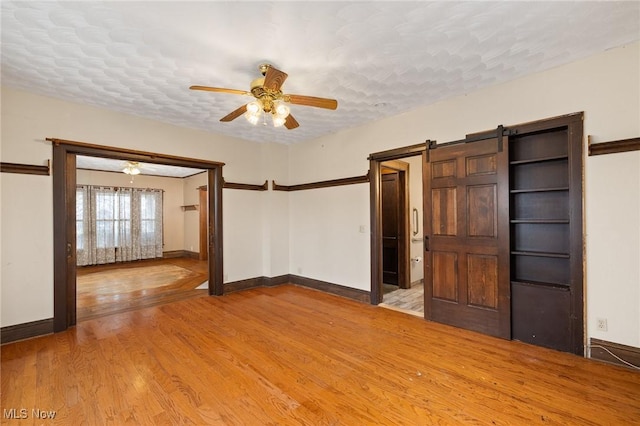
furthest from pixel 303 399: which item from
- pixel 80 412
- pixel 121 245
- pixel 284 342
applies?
pixel 121 245

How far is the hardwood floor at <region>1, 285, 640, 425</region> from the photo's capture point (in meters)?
1.91

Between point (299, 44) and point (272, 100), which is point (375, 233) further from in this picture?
point (299, 44)

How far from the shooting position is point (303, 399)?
207 centimetres

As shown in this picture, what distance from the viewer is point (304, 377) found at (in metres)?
2.35

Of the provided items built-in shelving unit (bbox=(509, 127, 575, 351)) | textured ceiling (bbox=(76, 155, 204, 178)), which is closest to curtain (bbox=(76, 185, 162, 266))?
textured ceiling (bbox=(76, 155, 204, 178))

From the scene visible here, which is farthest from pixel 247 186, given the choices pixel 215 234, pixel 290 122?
pixel 290 122

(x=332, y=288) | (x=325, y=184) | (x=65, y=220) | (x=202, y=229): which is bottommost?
(x=332, y=288)

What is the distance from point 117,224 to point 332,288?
21.9ft

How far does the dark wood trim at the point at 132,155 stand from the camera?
353 centimetres

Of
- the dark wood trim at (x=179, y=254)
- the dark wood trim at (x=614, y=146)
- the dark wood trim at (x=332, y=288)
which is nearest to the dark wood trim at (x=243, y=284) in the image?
the dark wood trim at (x=332, y=288)

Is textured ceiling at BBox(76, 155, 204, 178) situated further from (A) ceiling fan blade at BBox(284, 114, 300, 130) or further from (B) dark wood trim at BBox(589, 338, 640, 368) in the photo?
(B) dark wood trim at BBox(589, 338, 640, 368)

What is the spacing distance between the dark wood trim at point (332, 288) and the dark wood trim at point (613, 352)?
2475mm

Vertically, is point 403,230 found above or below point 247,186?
below

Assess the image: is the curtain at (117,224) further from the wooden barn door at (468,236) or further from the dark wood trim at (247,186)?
the wooden barn door at (468,236)
